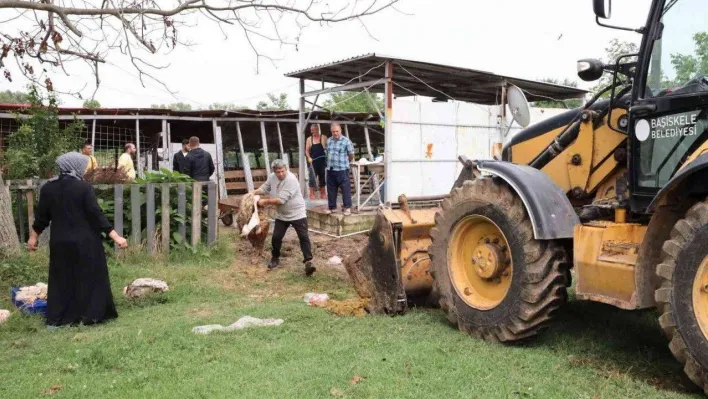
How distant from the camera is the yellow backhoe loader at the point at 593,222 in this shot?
3604 mm

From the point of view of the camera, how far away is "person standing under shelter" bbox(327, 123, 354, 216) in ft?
35.2

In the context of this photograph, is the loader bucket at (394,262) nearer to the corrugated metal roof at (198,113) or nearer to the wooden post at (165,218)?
the wooden post at (165,218)

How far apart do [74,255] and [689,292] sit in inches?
205

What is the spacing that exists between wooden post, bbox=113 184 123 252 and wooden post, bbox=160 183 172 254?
555 mm

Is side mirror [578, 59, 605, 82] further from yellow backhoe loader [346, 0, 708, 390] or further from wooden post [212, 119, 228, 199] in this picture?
wooden post [212, 119, 228, 199]

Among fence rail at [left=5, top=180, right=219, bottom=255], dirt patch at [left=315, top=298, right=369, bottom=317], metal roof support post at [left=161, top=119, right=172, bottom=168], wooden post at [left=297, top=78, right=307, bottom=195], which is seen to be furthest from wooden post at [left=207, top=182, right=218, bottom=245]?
metal roof support post at [left=161, top=119, right=172, bottom=168]

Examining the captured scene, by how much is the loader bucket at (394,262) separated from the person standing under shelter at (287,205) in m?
2.28

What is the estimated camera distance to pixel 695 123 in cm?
376

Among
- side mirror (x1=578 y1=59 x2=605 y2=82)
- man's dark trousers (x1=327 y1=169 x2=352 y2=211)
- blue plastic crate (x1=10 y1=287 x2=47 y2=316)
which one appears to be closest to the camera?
side mirror (x1=578 y1=59 x2=605 y2=82)

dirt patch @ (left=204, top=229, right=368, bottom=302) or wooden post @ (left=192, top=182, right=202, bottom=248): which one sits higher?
wooden post @ (left=192, top=182, right=202, bottom=248)

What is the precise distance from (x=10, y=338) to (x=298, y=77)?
8.77 metres

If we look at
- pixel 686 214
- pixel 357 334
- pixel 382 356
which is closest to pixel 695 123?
pixel 686 214

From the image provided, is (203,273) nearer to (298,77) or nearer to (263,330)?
(263,330)

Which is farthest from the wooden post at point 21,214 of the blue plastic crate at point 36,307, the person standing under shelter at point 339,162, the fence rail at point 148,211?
the person standing under shelter at point 339,162
